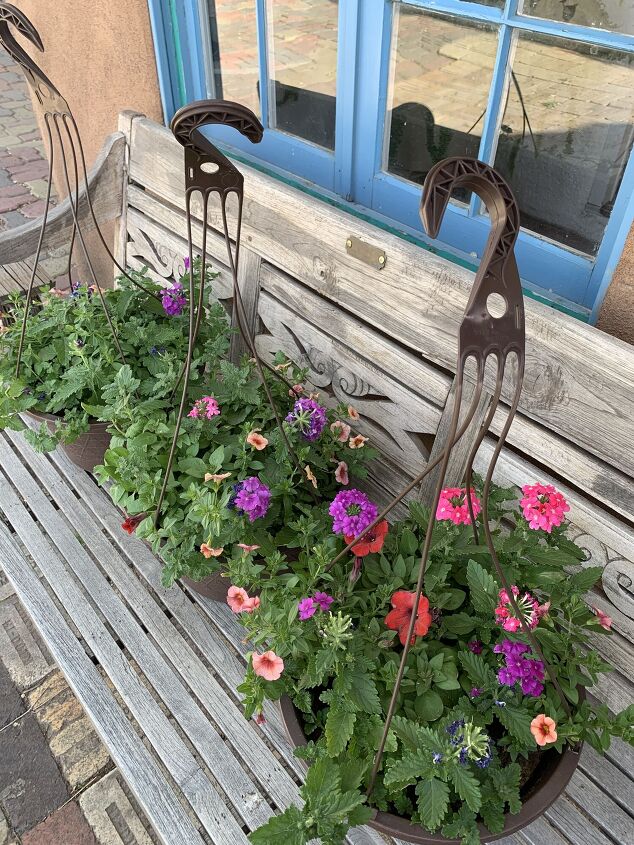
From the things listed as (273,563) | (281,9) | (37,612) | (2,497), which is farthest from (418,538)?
(281,9)

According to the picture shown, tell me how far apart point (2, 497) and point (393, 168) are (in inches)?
52.8

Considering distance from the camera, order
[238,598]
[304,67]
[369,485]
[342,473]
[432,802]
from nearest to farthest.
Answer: [432,802] < [238,598] < [342,473] < [369,485] < [304,67]

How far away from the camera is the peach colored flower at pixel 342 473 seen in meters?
1.37

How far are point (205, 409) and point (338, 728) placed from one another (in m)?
0.70

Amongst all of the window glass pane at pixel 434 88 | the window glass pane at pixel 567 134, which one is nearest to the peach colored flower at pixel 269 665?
the window glass pane at pixel 567 134

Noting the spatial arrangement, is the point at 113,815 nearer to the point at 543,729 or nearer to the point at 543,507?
the point at 543,729

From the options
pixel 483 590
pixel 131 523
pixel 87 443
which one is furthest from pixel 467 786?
pixel 87 443

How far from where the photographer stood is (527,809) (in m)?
0.96

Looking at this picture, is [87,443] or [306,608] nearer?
[306,608]

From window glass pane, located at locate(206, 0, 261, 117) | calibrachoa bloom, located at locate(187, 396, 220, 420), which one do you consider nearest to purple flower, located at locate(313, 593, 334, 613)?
calibrachoa bloom, located at locate(187, 396, 220, 420)

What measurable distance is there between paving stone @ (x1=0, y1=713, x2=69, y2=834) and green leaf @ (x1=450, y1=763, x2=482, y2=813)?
1.11 metres

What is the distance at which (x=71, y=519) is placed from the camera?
163cm

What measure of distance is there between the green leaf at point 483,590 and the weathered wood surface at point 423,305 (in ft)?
1.02

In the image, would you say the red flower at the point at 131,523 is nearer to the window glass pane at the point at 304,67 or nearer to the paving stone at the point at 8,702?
the paving stone at the point at 8,702
